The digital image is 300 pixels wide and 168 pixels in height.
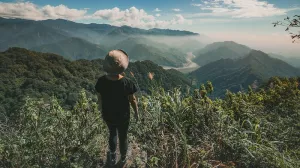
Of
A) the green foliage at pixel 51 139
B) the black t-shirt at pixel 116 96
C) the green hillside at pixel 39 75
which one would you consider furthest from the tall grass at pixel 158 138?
the green hillside at pixel 39 75

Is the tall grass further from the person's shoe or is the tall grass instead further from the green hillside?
the green hillside

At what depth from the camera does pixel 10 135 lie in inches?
119

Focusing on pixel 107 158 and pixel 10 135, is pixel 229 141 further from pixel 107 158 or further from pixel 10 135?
pixel 10 135

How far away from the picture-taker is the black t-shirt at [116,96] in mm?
3352

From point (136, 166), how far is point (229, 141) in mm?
1244

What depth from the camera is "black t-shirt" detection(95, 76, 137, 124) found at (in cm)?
335

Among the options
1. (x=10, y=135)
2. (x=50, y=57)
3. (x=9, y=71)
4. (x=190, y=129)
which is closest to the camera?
(x=10, y=135)

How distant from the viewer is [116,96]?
3393mm

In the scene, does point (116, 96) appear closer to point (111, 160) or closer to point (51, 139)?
point (111, 160)

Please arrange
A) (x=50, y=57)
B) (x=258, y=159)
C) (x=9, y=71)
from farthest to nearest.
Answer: (x=50, y=57), (x=9, y=71), (x=258, y=159)

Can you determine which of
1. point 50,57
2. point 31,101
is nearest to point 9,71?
point 50,57

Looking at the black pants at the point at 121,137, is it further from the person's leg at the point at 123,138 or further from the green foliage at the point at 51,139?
the green foliage at the point at 51,139

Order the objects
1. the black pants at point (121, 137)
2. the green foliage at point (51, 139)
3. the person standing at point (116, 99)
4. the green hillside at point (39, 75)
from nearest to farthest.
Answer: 1. the green foliage at point (51, 139)
2. the person standing at point (116, 99)
3. the black pants at point (121, 137)
4. the green hillside at point (39, 75)

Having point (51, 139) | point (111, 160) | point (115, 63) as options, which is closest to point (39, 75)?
point (51, 139)
